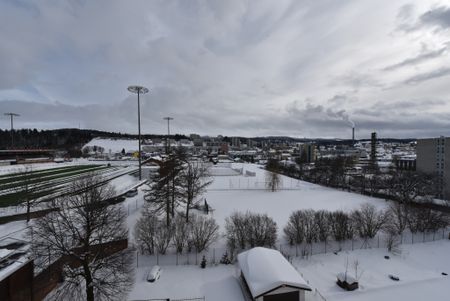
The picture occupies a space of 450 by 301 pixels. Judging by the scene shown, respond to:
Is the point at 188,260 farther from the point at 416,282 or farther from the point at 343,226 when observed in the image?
the point at 416,282

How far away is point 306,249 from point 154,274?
41.3 feet

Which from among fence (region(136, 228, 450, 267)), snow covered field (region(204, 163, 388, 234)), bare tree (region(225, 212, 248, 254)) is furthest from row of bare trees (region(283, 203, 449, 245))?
bare tree (region(225, 212, 248, 254))

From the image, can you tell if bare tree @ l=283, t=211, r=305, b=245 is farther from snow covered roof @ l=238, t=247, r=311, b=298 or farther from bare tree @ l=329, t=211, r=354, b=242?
snow covered roof @ l=238, t=247, r=311, b=298

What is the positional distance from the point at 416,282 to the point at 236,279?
1197 centimetres

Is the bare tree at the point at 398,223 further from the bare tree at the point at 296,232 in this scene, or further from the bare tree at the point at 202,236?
the bare tree at the point at 202,236

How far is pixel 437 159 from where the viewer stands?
157 feet

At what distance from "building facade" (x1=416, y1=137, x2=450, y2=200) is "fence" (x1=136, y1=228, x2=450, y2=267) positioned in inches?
1039

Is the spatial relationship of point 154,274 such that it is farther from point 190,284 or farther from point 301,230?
point 301,230

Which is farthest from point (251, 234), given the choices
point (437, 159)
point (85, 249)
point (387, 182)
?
point (437, 159)

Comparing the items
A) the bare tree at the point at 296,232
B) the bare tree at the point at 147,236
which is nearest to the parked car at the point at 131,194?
the bare tree at the point at 147,236

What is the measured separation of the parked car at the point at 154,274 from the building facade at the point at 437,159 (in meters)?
50.2

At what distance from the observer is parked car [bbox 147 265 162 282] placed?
1429cm

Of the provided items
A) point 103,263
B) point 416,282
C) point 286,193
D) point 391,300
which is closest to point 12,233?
point 103,263

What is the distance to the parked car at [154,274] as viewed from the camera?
46.9 ft
